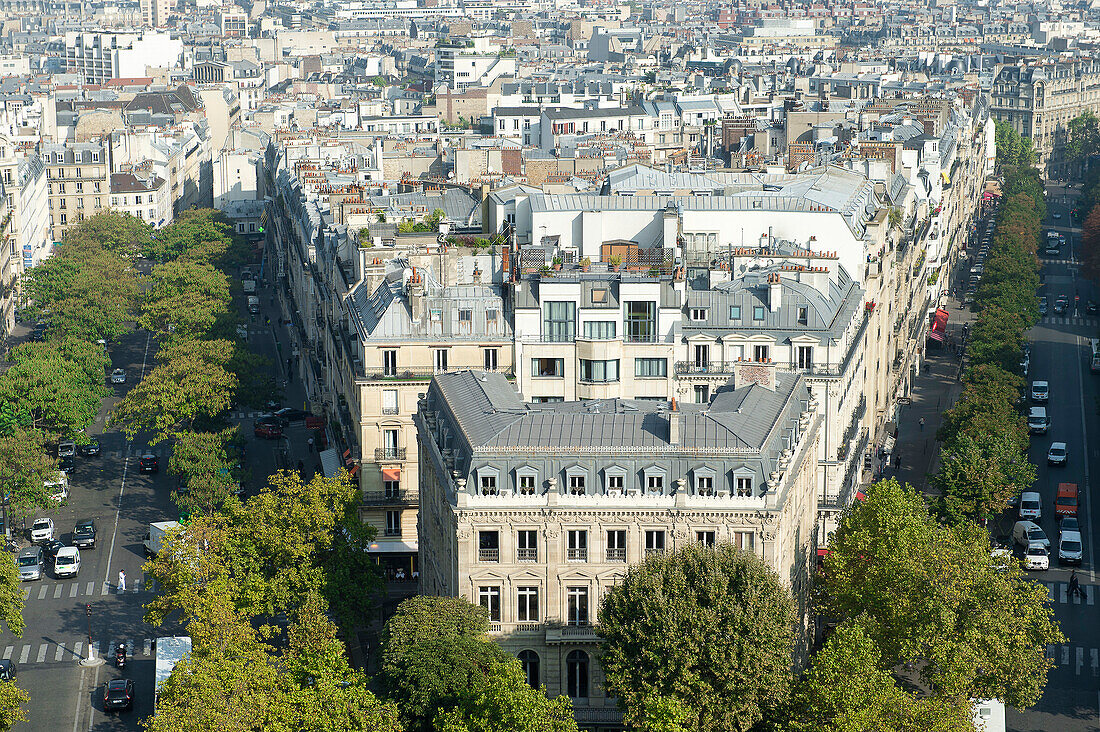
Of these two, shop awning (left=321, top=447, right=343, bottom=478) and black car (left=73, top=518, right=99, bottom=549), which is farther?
black car (left=73, top=518, right=99, bottom=549)

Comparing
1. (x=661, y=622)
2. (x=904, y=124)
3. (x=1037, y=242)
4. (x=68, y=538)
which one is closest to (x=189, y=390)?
(x=68, y=538)

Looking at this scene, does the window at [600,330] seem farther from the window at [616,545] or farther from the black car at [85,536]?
the black car at [85,536]

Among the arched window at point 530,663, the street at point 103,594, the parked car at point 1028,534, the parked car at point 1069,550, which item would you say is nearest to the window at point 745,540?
the arched window at point 530,663

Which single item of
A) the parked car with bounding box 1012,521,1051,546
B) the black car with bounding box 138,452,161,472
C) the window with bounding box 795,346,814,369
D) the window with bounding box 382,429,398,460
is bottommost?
the parked car with bounding box 1012,521,1051,546

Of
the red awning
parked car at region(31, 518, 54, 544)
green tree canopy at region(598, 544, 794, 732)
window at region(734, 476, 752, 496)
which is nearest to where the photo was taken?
green tree canopy at region(598, 544, 794, 732)

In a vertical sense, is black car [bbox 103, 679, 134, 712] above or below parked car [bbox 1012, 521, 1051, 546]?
below

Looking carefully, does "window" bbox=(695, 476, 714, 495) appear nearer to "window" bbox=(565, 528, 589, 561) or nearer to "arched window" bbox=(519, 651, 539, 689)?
Result: "window" bbox=(565, 528, 589, 561)

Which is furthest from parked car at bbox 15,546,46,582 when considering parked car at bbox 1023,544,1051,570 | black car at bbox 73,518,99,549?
parked car at bbox 1023,544,1051,570
